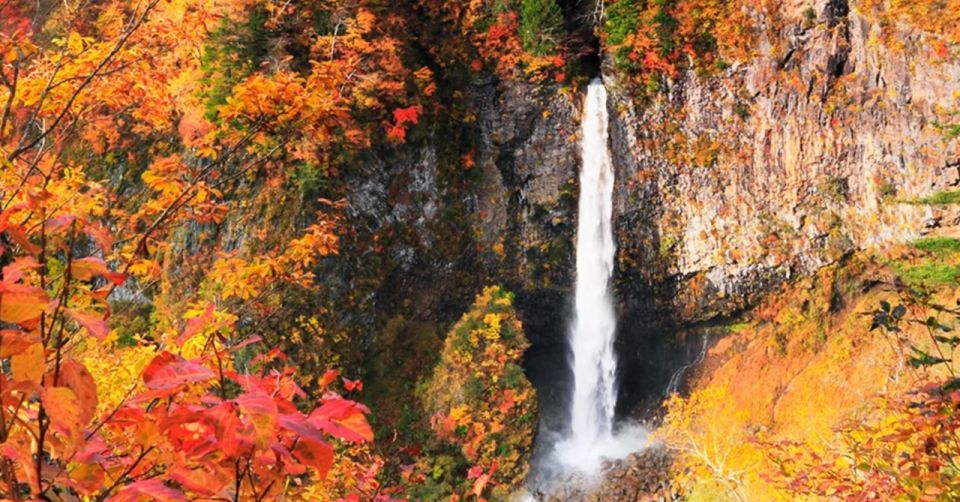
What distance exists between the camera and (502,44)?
14.5 meters

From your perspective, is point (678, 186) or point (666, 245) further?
point (666, 245)

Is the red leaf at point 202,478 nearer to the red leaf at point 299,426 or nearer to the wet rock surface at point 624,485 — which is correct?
the red leaf at point 299,426

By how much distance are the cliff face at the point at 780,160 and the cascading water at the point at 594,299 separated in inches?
15.0

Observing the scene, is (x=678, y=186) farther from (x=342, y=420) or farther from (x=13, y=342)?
(x=13, y=342)

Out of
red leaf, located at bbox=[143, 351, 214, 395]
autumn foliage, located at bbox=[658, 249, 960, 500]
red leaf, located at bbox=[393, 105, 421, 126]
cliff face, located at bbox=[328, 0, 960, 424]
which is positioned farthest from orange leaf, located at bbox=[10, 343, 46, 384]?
red leaf, located at bbox=[393, 105, 421, 126]

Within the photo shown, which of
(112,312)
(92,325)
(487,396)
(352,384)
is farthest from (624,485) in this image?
(92,325)

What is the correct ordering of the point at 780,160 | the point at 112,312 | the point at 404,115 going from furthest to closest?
the point at 780,160, the point at 404,115, the point at 112,312

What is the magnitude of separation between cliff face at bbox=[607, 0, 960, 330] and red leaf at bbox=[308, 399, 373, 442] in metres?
13.4

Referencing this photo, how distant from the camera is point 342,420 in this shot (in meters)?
1.28

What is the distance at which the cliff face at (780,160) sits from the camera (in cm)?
1163

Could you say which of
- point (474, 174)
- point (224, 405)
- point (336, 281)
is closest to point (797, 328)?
point (474, 174)

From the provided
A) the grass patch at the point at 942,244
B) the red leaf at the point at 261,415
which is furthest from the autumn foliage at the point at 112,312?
the grass patch at the point at 942,244

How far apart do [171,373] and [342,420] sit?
1.27 feet

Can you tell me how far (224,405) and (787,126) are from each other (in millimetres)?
14369
